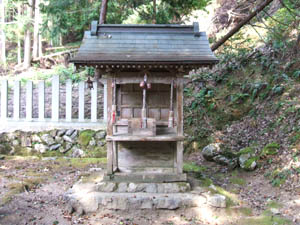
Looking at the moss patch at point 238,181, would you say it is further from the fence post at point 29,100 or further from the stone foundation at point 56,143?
the fence post at point 29,100

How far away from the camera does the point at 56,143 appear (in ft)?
36.3

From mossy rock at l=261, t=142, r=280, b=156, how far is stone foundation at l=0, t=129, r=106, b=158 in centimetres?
596

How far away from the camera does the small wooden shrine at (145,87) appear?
257 inches

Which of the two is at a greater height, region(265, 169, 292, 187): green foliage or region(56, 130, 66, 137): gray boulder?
region(56, 130, 66, 137): gray boulder

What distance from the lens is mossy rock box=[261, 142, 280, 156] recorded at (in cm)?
840

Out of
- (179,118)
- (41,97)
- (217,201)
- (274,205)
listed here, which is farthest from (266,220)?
(41,97)

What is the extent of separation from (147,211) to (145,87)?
2.97 m

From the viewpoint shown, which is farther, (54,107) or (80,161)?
(54,107)

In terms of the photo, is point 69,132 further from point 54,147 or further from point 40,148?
point 40,148

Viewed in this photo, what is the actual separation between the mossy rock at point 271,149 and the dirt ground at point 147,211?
2.33 ft

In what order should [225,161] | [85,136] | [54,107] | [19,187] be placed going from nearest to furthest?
[19,187], [225,161], [54,107], [85,136]

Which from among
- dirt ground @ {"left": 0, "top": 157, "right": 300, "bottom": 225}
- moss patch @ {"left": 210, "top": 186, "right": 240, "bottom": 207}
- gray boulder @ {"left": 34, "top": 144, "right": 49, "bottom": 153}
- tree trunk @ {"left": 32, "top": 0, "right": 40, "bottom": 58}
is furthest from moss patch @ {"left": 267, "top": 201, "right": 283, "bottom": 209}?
tree trunk @ {"left": 32, "top": 0, "right": 40, "bottom": 58}

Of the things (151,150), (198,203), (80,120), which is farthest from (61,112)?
(198,203)

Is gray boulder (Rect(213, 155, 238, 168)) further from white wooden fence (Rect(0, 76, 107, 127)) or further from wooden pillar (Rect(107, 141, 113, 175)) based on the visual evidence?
white wooden fence (Rect(0, 76, 107, 127))
